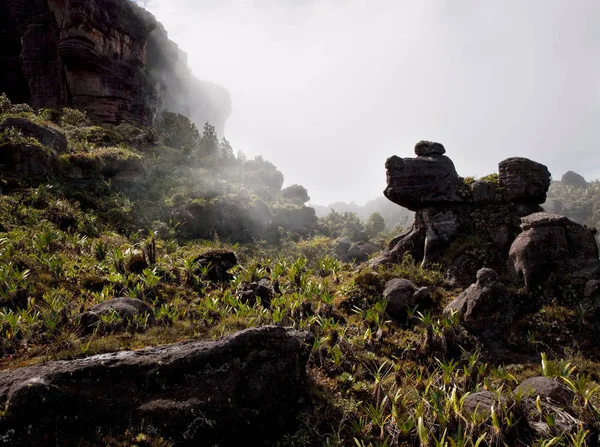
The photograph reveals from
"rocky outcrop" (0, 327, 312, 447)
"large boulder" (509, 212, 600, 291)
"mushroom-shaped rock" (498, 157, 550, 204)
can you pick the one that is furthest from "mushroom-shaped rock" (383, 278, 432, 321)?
"mushroom-shaped rock" (498, 157, 550, 204)

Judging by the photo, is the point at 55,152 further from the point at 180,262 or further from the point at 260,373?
the point at 260,373

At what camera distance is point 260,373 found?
17.2 feet

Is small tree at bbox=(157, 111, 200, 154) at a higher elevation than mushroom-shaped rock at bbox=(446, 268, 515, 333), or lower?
higher

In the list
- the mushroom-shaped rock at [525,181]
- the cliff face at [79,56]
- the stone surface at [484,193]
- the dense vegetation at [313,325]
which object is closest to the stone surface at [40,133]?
the dense vegetation at [313,325]

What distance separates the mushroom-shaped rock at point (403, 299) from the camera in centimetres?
1034

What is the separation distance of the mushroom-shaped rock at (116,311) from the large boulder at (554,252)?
11.8m

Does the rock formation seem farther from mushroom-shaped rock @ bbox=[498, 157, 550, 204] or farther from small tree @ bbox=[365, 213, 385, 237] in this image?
small tree @ bbox=[365, 213, 385, 237]

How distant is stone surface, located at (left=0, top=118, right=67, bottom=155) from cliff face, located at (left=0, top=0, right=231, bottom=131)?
14278mm

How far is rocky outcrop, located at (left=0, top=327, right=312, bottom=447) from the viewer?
4008mm

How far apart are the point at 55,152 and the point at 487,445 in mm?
24246

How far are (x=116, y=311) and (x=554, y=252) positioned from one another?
1343cm

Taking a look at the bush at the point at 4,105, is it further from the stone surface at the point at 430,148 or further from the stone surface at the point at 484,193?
the stone surface at the point at 484,193

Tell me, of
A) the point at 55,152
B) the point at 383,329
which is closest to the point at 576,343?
the point at 383,329

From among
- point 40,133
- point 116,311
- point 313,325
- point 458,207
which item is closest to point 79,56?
point 40,133
